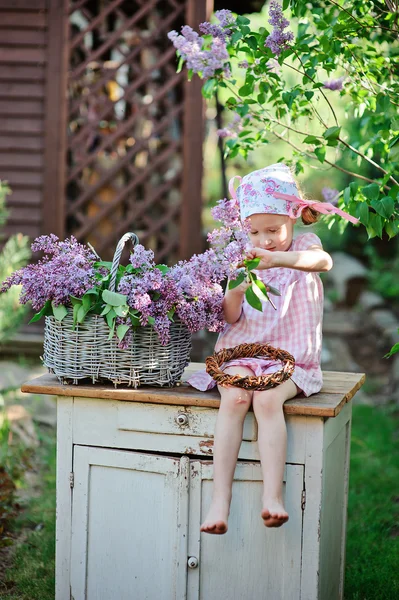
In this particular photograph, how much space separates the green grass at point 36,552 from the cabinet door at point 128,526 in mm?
470

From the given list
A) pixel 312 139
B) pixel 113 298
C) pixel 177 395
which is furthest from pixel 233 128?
pixel 177 395

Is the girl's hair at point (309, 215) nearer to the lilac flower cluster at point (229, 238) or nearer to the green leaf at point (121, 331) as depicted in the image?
the lilac flower cluster at point (229, 238)

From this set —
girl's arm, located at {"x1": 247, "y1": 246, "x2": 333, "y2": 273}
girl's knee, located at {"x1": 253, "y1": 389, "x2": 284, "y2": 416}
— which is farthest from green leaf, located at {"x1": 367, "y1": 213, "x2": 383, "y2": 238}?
girl's knee, located at {"x1": 253, "y1": 389, "x2": 284, "y2": 416}

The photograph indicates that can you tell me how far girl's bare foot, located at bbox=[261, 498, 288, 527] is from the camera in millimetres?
2055

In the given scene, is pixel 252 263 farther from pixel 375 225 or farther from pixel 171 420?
pixel 171 420

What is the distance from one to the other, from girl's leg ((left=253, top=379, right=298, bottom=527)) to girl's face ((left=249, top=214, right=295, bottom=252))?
46cm

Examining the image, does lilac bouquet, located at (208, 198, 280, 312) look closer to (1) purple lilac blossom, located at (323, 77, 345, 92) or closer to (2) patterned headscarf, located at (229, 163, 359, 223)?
(2) patterned headscarf, located at (229, 163, 359, 223)

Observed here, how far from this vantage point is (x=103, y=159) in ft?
20.1

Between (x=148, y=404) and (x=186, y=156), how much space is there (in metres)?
3.50

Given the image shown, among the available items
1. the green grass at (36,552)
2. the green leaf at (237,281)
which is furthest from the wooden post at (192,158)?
the green leaf at (237,281)

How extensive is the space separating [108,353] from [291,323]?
1.93 feet

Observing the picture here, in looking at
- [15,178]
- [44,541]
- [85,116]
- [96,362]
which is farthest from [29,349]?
[96,362]

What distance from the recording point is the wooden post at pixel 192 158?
543 cm

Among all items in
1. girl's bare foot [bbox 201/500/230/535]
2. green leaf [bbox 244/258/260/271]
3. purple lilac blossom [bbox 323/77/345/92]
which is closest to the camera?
green leaf [bbox 244/258/260/271]
